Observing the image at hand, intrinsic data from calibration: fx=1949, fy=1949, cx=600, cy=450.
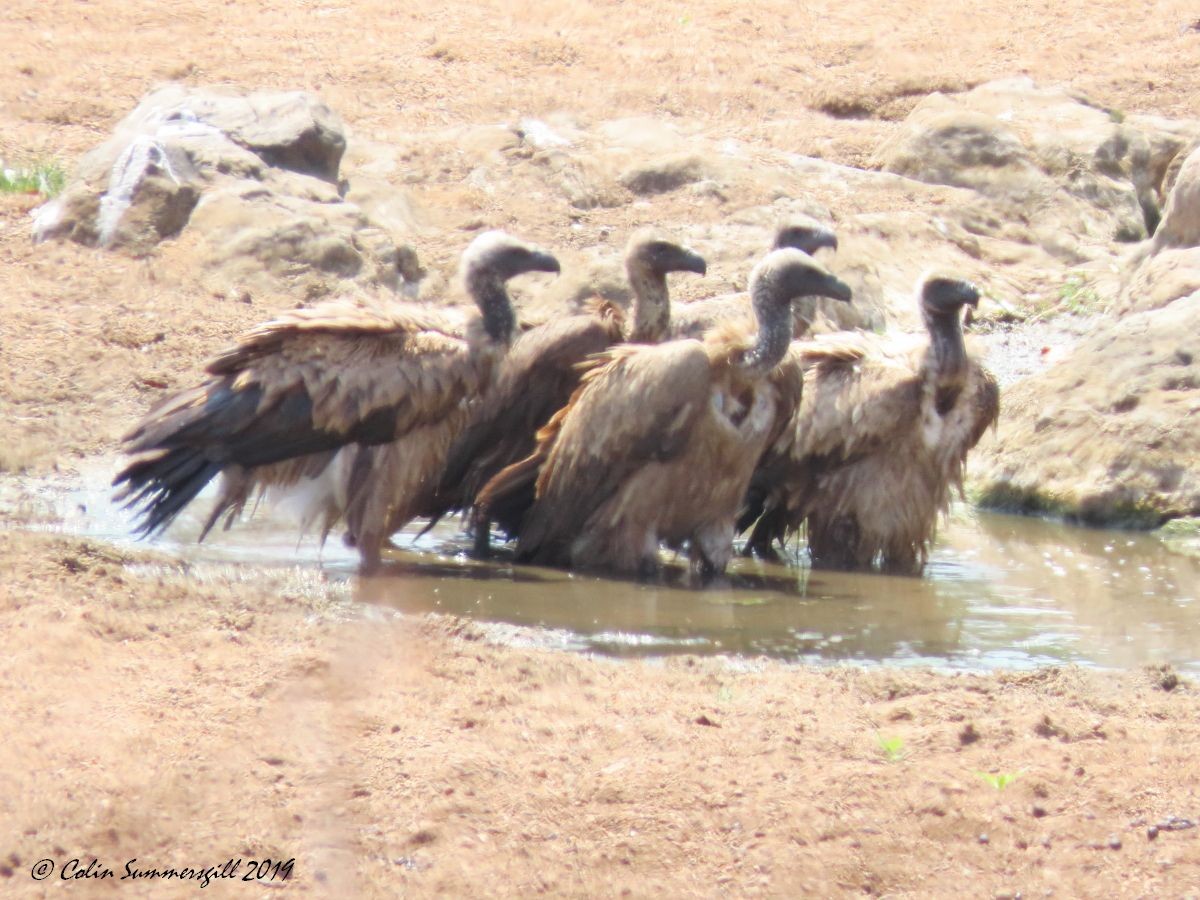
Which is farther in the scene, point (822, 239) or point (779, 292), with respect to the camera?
point (822, 239)

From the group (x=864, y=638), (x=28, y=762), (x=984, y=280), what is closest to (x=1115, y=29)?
(x=984, y=280)

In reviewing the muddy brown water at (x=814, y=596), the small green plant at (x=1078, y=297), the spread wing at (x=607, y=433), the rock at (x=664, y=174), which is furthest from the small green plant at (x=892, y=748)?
the rock at (x=664, y=174)

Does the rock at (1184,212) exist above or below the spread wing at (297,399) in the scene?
above

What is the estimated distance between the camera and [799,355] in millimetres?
9141

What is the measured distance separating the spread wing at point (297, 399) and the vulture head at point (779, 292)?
1219 millimetres

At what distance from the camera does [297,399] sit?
26.9 ft

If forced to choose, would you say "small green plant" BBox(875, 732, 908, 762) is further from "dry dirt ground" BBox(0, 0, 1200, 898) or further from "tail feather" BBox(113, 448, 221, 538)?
"tail feather" BBox(113, 448, 221, 538)

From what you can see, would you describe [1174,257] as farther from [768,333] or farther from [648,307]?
[768,333]

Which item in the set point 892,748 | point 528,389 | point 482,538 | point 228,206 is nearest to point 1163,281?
point 528,389

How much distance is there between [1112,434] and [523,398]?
309 centimetres

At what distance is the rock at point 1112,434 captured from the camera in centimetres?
959

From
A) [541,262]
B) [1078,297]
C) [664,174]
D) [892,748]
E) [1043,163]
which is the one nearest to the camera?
[892,748]

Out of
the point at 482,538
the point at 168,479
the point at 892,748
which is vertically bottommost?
the point at 482,538

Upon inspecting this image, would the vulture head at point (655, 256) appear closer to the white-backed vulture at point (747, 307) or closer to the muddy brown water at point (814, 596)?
the white-backed vulture at point (747, 307)
